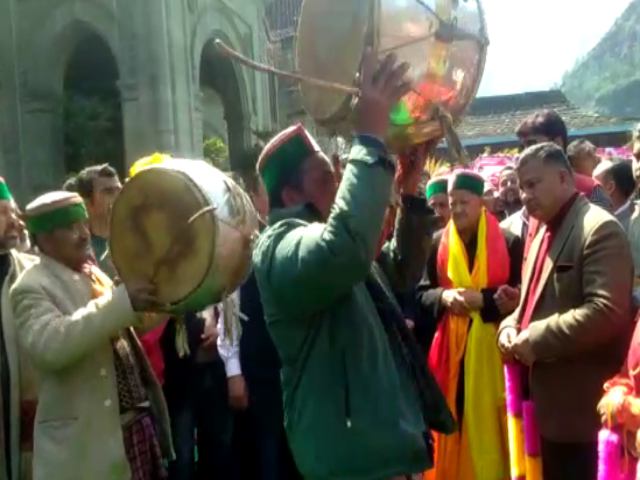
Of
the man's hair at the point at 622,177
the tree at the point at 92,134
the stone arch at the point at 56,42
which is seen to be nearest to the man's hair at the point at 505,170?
the man's hair at the point at 622,177

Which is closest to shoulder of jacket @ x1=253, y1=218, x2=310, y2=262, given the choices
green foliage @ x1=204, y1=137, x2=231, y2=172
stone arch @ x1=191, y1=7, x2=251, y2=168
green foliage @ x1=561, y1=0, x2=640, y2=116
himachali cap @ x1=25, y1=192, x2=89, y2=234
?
himachali cap @ x1=25, y1=192, x2=89, y2=234

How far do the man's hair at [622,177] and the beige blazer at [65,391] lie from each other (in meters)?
3.43

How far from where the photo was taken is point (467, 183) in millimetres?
5629

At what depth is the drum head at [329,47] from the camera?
289 cm

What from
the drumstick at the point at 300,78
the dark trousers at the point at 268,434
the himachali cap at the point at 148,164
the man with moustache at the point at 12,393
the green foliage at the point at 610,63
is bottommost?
the dark trousers at the point at 268,434

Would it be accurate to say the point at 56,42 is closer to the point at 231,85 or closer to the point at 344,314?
the point at 231,85

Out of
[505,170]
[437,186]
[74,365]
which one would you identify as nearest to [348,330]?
[74,365]

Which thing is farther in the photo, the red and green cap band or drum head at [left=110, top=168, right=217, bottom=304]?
the red and green cap band

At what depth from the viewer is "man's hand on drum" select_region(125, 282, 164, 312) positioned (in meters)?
3.46

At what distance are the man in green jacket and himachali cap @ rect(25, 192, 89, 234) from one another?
42.8 inches

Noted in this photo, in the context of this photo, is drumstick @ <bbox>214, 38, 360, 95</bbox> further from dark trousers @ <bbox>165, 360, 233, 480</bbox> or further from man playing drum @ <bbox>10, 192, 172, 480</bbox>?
dark trousers @ <bbox>165, 360, 233, 480</bbox>

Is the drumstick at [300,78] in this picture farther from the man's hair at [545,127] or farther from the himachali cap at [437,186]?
the himachali cap at [437,186]

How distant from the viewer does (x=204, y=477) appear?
18.1ft

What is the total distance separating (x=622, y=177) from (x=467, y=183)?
1.14 metres
